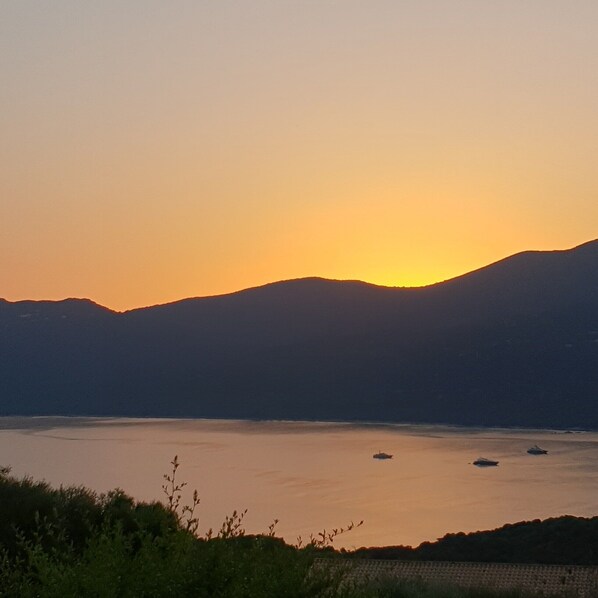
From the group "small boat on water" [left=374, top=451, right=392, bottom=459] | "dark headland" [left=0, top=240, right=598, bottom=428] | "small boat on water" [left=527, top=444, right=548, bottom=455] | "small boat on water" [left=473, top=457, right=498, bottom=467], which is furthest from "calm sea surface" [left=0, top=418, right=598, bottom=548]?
"dark headland" [left=0, top=240, right=598, bottom=428]

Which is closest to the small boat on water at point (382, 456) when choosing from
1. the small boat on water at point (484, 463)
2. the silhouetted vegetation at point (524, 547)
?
the small boat on water at point (484, 463)

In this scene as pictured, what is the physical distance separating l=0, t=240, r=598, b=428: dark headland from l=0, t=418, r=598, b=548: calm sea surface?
30.8ft

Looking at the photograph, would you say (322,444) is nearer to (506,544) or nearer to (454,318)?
(454,318)

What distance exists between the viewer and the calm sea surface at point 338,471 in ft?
128

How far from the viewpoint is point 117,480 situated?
49.5 meters

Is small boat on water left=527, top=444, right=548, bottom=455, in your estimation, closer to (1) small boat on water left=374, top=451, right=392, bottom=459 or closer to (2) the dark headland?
(1) small boat on water left=374, top=451, right=392, bottom=459

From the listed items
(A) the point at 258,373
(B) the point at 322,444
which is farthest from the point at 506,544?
(A) the point at 258,373

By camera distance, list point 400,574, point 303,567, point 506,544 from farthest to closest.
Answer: point 506,544
point 400,574
point 303,567

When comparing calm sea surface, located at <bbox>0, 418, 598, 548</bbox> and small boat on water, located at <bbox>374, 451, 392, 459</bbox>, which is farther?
small boat on water, located at <bbox>374, 451, 392, 459</bbox>

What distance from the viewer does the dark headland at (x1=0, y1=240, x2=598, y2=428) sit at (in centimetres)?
9850

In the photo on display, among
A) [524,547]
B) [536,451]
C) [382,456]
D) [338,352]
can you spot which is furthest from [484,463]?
[338,352]

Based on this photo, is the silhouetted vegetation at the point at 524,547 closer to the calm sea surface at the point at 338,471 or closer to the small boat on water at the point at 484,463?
the calm sea surface at the point at 338,471

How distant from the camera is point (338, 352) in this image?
364ft

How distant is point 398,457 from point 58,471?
72.9 feet
